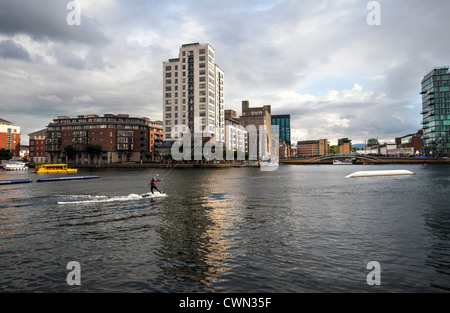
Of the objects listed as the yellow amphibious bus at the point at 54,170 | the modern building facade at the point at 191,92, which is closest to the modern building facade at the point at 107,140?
the modern building facade at the point at 191,92

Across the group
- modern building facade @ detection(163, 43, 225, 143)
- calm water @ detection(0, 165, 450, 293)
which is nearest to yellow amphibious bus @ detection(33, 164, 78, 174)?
modern building facade @ detection(163, 43, 225, 143)

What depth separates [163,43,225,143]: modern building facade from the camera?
165m

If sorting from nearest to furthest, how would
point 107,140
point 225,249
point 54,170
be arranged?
point 225,249 < point 54,170 < point 107,140

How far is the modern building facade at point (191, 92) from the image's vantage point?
542 ft

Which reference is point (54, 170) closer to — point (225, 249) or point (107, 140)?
point (107, 140)

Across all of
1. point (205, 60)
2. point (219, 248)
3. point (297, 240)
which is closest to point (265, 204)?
point (297, 240)

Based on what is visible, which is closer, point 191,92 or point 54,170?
point 54,170

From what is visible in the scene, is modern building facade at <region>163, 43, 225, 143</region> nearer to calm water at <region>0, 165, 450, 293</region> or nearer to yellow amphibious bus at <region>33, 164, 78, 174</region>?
yellow amphibious bus at <region>33, 164, 78, 174</region>

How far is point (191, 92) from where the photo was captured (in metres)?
169

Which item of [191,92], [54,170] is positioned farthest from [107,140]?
[54,170]

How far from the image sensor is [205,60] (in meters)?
167

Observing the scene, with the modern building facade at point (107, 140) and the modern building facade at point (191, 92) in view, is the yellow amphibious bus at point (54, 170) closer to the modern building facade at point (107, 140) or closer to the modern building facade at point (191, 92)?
the modern building facade at point (191, 92)
